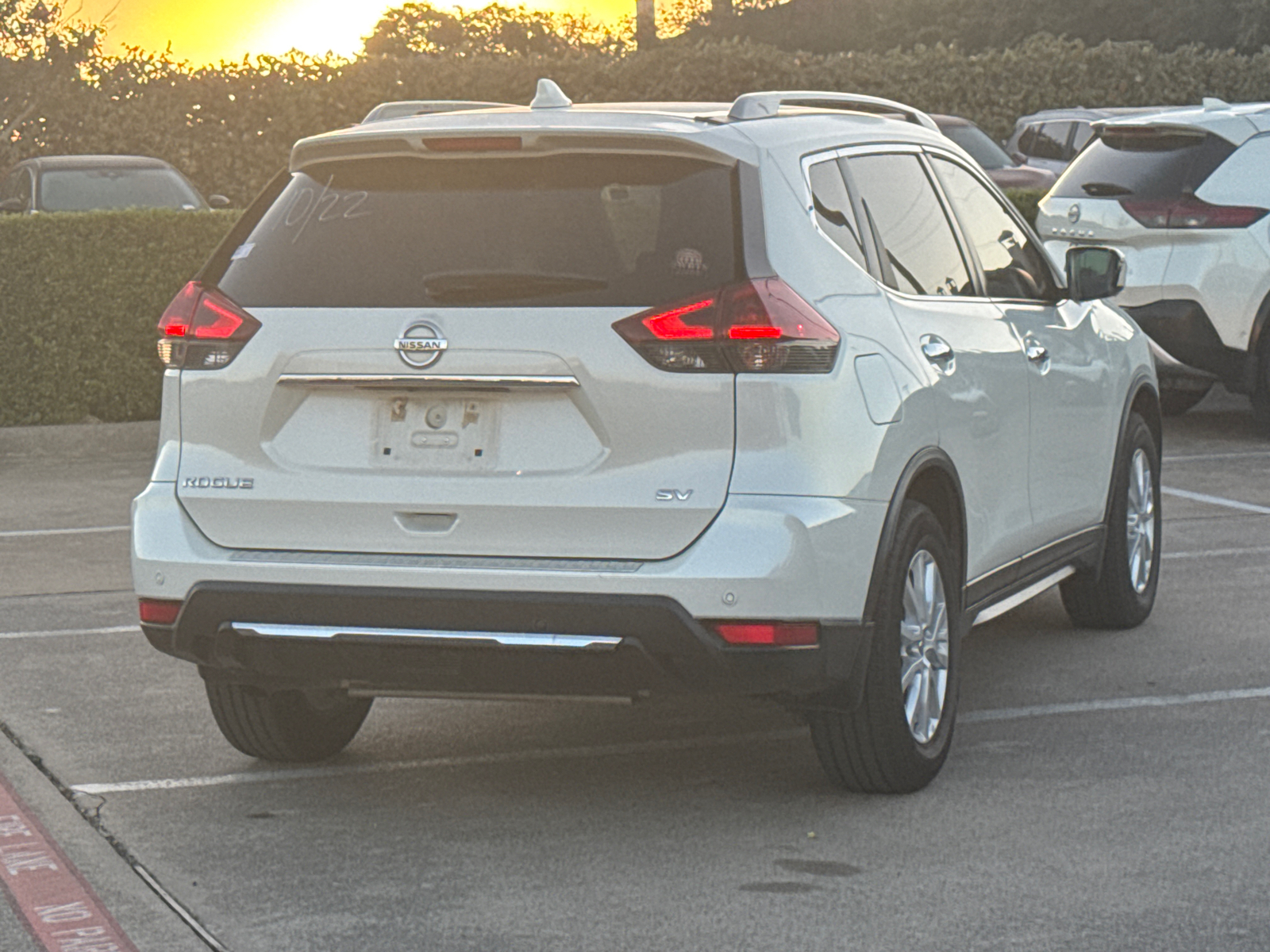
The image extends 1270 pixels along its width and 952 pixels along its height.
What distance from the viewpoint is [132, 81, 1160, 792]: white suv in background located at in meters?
4.95

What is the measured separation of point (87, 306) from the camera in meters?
14.6

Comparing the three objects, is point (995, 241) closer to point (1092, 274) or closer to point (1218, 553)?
point (1092, 274)

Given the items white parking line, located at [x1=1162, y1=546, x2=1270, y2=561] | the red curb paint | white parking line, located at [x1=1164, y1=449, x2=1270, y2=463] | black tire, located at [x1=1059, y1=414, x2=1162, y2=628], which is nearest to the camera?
the red curb paint

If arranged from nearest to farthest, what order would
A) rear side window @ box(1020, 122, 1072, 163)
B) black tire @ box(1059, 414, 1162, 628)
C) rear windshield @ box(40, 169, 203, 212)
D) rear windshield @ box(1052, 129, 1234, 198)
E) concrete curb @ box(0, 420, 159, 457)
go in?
black tire @ box(1059, 414, 1162, 628), rear windshield @ box(1052, 129, 1234, 198), concrete curb @ box(0, 420, 159, 457), rear windshield @ box(40, 169, 203, 212), rear side window @ box(1020, 122, 1072, 163)

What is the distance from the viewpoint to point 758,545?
16.1 ft

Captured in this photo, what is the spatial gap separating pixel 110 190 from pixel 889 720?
51.6ft

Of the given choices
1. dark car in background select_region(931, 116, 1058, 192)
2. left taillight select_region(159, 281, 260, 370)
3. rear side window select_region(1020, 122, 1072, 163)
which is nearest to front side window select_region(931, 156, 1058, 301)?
left taillight select_region(159, 281, 260, 370)

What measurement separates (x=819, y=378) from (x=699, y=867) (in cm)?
116

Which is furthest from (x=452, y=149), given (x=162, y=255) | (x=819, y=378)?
(x=162, y=255)

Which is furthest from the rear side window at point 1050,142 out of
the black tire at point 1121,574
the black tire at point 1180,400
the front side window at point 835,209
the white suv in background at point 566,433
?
the white suv in background at point 566,433

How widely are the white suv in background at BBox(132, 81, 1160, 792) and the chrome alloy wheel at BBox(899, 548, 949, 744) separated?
0.01 meters

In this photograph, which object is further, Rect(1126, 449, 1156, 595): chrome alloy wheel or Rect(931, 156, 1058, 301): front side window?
Rect(1126, 449, 1156, 595): chrome alloy wheel

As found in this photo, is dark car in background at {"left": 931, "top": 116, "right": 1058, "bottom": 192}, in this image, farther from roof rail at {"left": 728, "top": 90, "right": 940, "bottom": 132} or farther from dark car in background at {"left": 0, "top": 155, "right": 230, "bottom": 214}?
roof rail at {"left": 728, "top": 90, "right": 940, "bottom": 132}

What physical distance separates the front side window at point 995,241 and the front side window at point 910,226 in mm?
185
